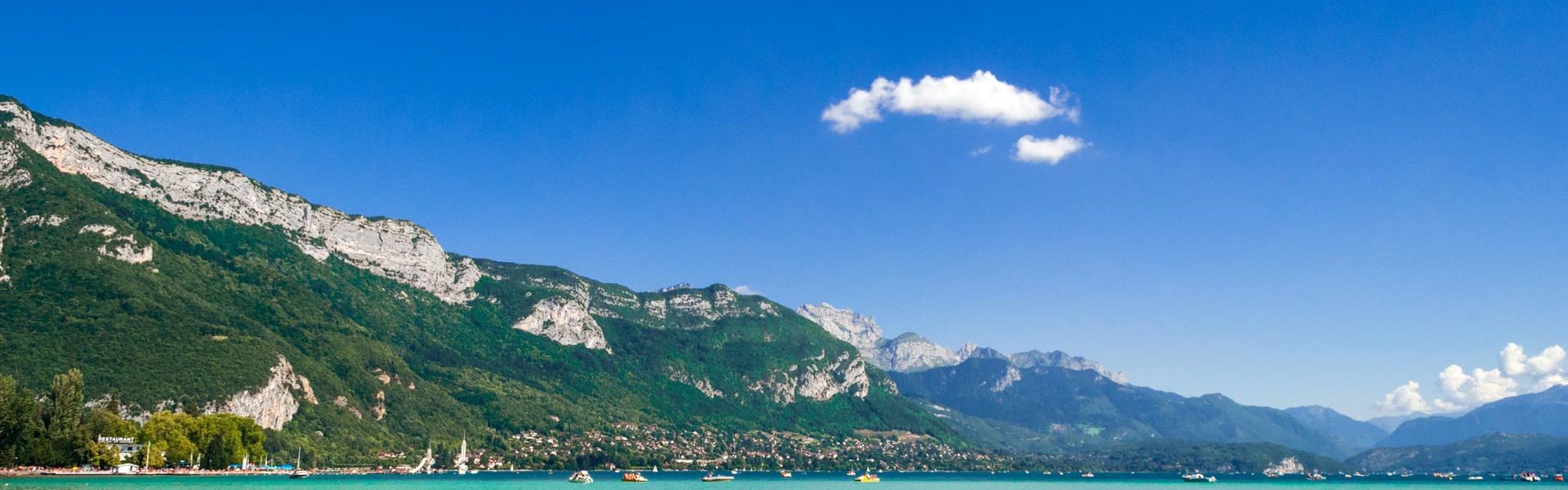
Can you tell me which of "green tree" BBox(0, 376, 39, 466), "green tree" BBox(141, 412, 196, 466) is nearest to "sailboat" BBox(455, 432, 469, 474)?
"green tree" BBox(141, 412, 196, 466)

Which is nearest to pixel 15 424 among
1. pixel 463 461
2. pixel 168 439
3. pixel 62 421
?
pixel 62 421

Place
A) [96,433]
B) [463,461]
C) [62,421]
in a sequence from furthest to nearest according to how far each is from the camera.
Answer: [463,461]
[96,433]
[62,421]

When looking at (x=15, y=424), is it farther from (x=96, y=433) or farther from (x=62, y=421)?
(x=96, y=433)

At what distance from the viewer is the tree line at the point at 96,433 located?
102812 mm

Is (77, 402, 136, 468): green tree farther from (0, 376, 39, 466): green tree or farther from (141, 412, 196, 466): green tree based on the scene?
(0, 376, 39, 466): green tree

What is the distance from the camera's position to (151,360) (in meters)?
→ 145

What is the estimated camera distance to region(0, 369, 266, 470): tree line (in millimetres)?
102812

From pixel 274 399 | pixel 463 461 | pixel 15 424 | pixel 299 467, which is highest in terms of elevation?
pixel 274 399

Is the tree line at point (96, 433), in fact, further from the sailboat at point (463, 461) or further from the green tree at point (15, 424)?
the sailboat at point (463, 461)

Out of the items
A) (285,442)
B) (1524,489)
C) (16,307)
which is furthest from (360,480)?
(1524,489)

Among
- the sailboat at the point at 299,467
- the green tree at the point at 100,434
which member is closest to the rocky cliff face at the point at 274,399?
the sailboat at the point at 299,467

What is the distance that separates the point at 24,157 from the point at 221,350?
52.4 meters

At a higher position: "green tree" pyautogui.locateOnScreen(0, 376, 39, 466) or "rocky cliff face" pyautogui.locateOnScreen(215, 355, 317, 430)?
"rocky cliff face" pyautogui.locateOnScreen(215, 355, 317, 430)

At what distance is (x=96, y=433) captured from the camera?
115438 mm
